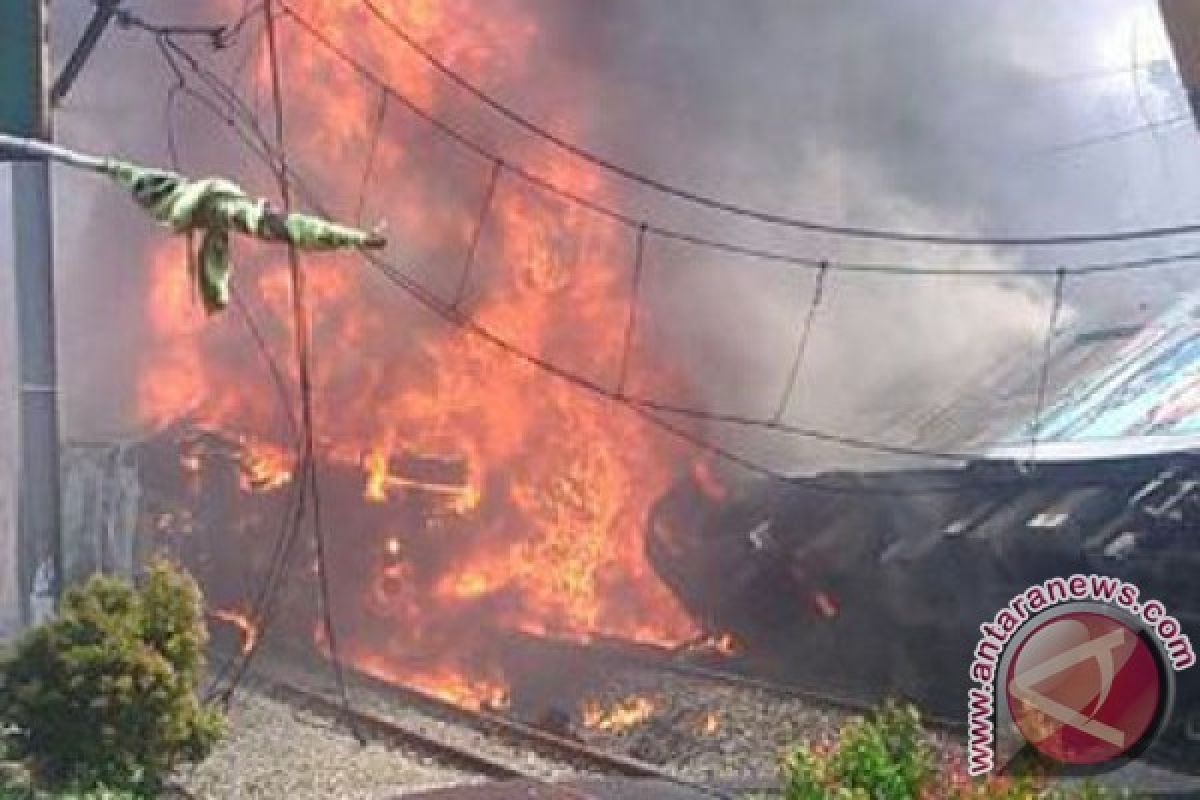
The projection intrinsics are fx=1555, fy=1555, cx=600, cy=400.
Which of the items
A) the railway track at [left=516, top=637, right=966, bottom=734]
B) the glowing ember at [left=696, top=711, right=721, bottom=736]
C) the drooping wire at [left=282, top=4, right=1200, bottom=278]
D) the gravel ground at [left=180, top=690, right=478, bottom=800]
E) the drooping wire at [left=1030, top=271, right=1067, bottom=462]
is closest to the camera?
the gravel ground at [left=180, top=690, right=478, bottom=800]

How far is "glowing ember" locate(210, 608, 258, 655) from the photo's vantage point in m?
17.6

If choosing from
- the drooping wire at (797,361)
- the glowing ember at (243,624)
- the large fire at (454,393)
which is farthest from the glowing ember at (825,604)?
the glowing ember at (243,624)

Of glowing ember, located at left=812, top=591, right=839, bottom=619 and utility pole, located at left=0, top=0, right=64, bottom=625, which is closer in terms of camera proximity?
utility pole, located at left=0, top=0, right=64, bottom=625

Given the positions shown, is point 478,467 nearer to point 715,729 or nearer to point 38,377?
point 38,377

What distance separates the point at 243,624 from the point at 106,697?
26.3ft

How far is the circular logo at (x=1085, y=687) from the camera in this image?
7879 millimetres

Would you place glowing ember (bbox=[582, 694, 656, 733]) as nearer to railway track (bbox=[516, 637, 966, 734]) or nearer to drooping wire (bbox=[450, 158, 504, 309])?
railway track (bbox=[516, 637, 966, 734])

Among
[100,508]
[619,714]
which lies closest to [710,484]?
[619,714]

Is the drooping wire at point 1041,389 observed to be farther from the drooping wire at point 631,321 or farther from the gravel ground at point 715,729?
the drooping wire at point 631,321

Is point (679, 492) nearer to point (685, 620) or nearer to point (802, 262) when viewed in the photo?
point (685, 620)

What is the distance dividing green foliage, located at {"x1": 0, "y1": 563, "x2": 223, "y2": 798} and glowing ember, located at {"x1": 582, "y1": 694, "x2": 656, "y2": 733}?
3.99 m

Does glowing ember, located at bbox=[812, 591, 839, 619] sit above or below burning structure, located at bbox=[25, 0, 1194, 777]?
below

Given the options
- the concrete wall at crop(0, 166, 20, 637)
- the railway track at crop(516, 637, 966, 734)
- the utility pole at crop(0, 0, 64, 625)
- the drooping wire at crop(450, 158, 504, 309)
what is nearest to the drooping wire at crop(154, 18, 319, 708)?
the utility pole at crop(0, 0, 64, 625)

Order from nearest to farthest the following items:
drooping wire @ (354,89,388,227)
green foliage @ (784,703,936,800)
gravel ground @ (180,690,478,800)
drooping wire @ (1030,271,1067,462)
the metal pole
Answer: green foliage @ (784,703,936,800) < gravel ground @ (180,690,478,800) < drooping wire @ (1030,271,1067,462) < the metal pole < drooping wire @ (354,89,388,227)
